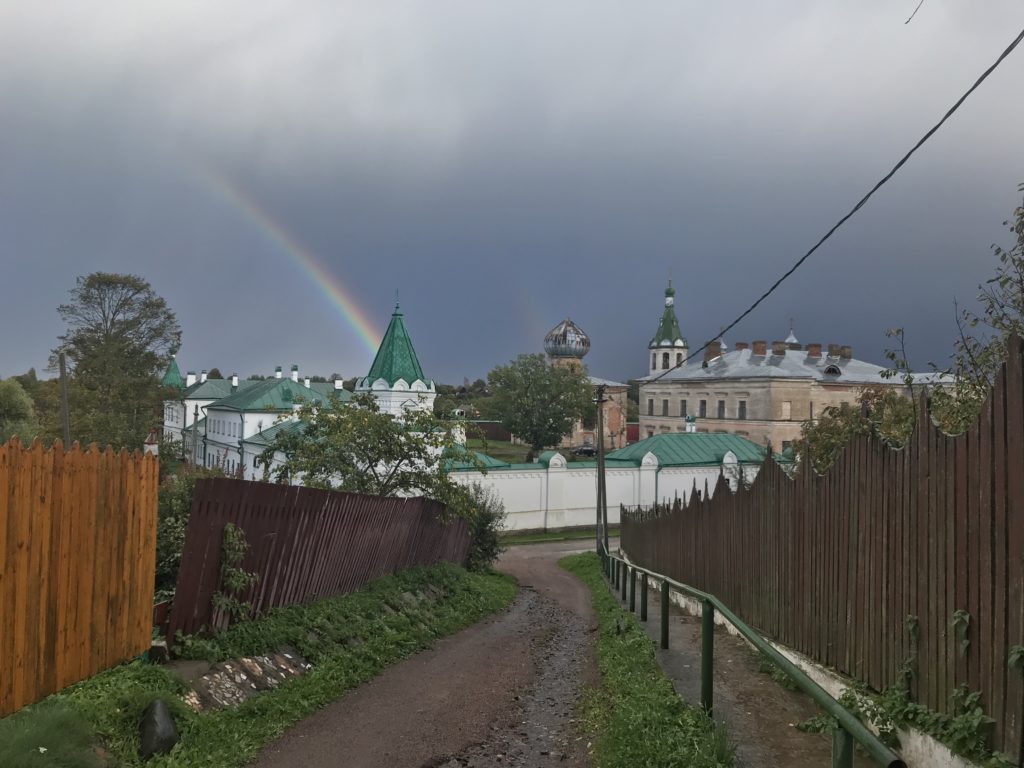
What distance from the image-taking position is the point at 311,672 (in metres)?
8.30

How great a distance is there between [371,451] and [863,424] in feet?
45.1

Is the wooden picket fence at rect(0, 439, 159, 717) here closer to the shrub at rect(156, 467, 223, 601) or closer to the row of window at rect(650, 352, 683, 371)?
the shrub at rect(156, 467, 223, 601)

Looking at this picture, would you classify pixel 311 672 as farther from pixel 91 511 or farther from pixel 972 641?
pixel 972 641

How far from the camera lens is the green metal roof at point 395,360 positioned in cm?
3403

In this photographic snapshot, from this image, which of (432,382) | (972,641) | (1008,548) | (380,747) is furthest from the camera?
(432,382)

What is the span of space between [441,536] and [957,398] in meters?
11.7

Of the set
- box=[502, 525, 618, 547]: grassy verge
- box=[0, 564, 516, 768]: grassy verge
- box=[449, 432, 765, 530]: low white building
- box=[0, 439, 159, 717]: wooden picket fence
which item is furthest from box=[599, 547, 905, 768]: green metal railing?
box=[502, 525, 618, 547]: grassy verge

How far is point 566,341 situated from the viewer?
92.6 metres

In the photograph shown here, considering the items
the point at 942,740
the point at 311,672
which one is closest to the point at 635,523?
the point at 311,672

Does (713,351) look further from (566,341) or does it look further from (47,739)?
(47,739)

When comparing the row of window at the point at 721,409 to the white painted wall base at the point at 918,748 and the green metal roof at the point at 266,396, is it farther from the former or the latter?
the white painted wall base at the point at 918,748

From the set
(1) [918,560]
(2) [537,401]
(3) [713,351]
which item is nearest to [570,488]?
(2) [537,401]

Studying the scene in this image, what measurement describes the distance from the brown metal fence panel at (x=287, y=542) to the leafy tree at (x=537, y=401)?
5788cm

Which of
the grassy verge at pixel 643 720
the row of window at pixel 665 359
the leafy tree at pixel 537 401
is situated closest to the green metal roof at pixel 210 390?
the leafy tree at pixel 537 401
